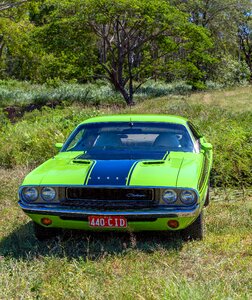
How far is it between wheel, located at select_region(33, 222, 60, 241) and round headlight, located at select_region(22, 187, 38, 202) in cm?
33

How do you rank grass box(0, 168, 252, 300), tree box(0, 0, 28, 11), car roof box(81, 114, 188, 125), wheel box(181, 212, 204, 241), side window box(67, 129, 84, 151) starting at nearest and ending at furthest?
grass box(0, 168, 252, 300), wheel box(181, 212, 204, 241), side window box(67, 129, 84, 151), car roof box(81, 114, 188, 125), tree box(0, 0, 28, 11)

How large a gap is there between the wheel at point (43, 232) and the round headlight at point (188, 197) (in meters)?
1.50

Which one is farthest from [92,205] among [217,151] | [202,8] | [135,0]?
[202,8]

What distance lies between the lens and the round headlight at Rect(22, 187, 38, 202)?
4918mm

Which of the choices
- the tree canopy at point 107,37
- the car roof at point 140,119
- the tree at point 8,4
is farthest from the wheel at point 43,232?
the tree canopy at point 107,37

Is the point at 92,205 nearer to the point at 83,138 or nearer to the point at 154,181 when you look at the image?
the point at 154,181

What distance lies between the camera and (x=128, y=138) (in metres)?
6.13

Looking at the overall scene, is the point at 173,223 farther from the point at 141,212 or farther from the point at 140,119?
the point at 140,119

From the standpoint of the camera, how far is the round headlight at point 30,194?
4918mm

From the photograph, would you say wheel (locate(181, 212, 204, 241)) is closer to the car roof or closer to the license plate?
the license plate

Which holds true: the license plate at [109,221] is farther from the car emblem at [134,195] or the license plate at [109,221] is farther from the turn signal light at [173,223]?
the turn signal light at [173,223]

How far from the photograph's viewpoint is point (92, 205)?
15.5ft

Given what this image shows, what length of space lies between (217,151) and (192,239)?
386 cm

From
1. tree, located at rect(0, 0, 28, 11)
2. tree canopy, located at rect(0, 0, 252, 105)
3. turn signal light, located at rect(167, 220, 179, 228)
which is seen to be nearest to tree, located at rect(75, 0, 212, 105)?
tree canopy, located at rect(0, 0, 252, 105)
